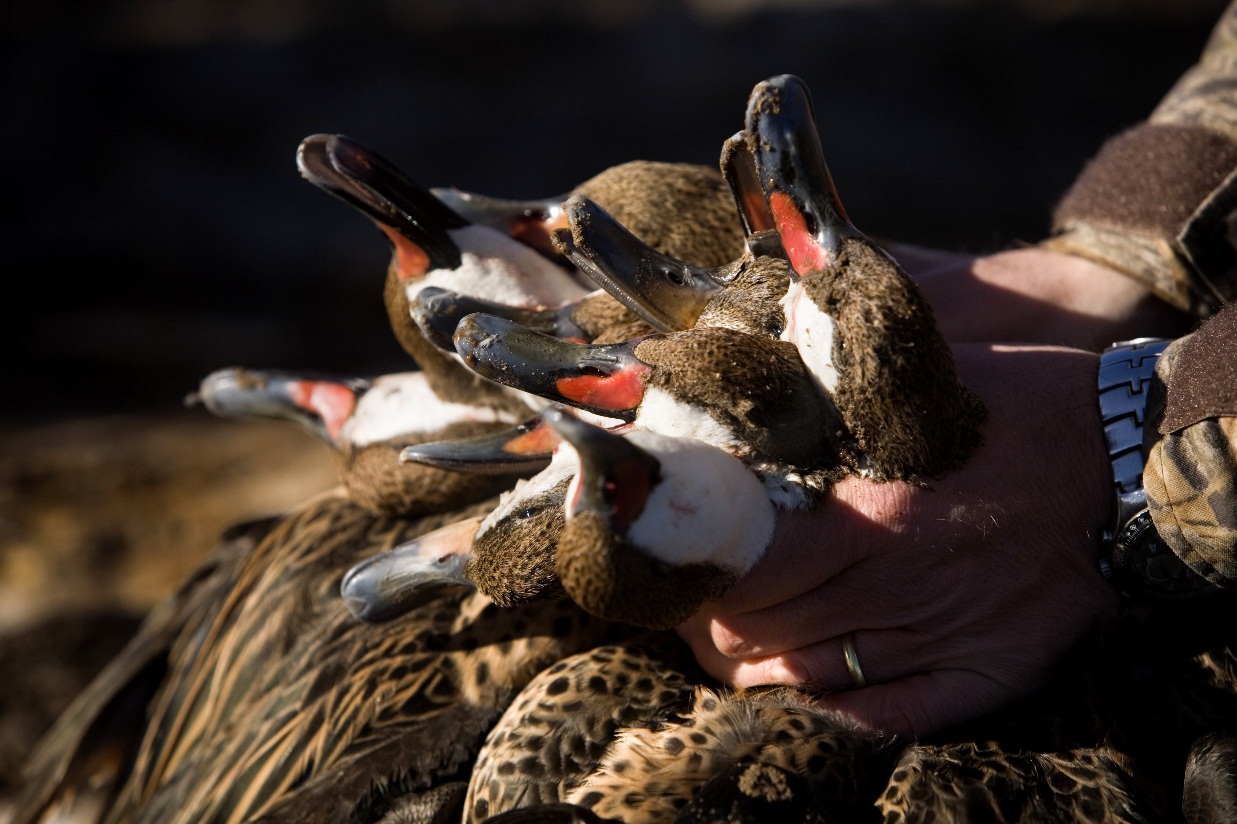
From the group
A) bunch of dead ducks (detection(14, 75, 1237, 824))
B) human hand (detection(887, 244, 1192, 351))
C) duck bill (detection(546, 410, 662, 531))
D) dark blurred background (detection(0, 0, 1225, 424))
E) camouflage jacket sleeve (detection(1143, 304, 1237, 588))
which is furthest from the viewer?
dark blurred background (detection(0, 0, 1225, 424))

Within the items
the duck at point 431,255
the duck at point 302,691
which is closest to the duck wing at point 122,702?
the duck at point 302,691

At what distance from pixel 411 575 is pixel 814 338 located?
61 cm

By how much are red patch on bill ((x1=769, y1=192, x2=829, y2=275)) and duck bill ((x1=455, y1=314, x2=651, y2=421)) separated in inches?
7.9

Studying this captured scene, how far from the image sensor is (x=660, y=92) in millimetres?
8477

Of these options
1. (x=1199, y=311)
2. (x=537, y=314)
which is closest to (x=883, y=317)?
(x=537, y=314)

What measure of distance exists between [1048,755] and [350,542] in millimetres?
1173

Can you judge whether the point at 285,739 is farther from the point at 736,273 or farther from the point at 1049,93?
the point at 1049,93

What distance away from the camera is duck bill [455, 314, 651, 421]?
1.19 metres

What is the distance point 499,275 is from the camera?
5.39 feet

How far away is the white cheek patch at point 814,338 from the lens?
114 centimetres

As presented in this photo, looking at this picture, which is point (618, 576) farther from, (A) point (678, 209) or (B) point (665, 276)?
(A) point (678, 209)

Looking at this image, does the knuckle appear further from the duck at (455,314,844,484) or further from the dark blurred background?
the dark blurred background

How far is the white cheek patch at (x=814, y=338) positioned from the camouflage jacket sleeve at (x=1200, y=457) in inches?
18.0

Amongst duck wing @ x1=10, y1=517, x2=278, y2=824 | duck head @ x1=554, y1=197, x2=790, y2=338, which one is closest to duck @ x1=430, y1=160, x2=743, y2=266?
duck head @ x1=554, y1=197, x2=790, y2=338
